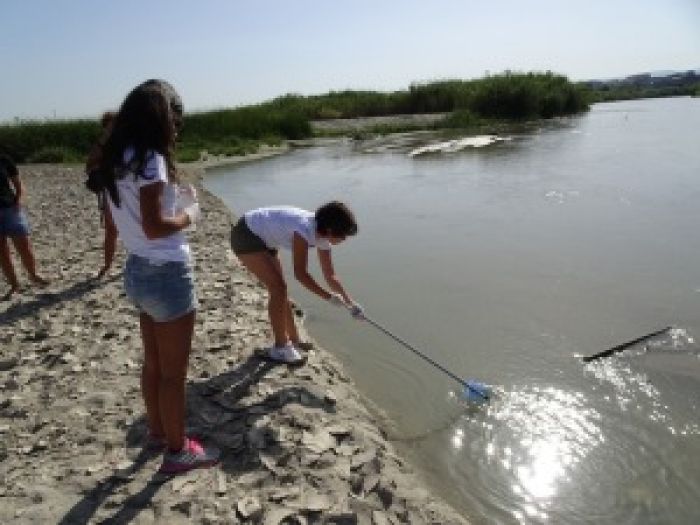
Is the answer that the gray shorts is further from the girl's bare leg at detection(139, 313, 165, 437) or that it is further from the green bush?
the green bush

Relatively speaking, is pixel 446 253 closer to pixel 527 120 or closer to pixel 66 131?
pixel 66 131

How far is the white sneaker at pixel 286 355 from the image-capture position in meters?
Answer: 5.04

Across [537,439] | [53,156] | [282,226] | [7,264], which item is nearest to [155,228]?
[282,226]

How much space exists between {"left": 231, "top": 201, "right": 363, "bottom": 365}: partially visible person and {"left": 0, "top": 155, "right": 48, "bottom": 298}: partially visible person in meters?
3.19

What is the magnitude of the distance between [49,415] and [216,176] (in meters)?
18.4

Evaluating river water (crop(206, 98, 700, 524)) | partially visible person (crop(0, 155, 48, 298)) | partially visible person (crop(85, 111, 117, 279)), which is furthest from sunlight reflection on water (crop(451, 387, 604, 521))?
partially visible person (crop(0, 155, 48, 298))

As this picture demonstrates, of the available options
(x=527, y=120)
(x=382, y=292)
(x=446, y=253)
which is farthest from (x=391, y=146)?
(x=382, y=292)

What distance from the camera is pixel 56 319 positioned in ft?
20.5

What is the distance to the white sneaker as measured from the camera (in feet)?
16.5

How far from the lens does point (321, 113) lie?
137 feet

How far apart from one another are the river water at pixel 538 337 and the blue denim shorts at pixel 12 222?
3189mm

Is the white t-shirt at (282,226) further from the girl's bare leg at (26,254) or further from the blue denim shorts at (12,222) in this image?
the girl's bare leg at (26,254)

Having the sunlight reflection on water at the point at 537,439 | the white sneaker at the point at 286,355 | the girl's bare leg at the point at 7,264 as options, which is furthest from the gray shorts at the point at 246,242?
the girl's bare leg at the point at 7,264

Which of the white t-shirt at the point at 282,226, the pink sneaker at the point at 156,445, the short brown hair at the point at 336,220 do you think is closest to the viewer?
the pink sneaker at the point at 156,445
